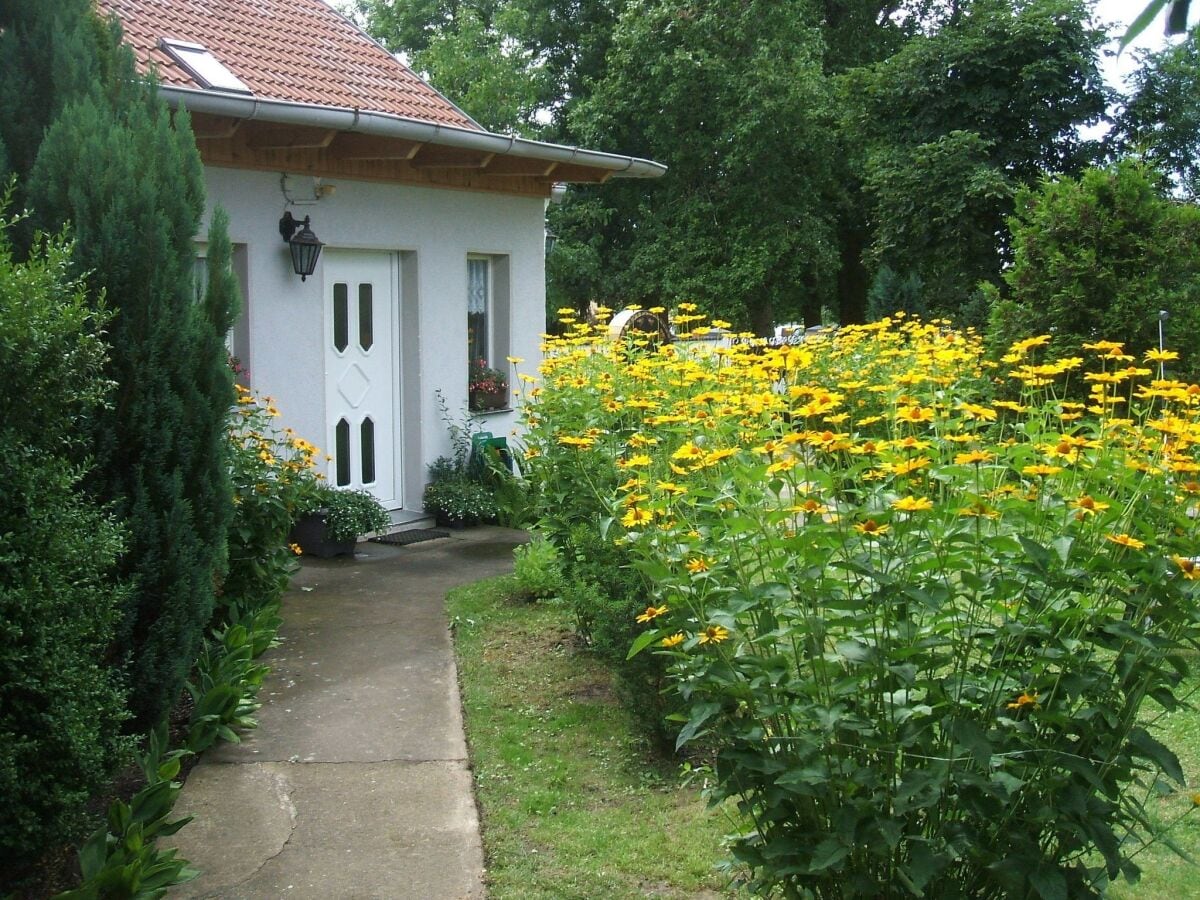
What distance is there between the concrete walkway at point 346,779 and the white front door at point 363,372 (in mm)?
2668

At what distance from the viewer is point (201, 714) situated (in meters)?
5.02

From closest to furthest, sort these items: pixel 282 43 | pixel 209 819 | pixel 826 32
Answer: pixel 209 819 < pixel 282 43 < pixel 826 32

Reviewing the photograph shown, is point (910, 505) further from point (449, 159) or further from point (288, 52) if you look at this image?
point (288, 52)

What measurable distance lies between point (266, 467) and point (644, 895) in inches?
137

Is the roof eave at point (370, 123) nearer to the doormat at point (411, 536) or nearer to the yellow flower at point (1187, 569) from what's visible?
→ the doormat at point (411, 536)

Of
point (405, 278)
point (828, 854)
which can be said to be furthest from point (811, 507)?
point (405, 278)

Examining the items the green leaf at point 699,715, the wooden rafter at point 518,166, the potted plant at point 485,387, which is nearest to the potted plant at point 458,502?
the potted plant at point 485,387

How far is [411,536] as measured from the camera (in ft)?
32.3

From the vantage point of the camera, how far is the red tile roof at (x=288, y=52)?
29.9ft

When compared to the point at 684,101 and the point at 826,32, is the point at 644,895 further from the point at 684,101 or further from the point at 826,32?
the point at 826,32

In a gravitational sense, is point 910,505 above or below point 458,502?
above

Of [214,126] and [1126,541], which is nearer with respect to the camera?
[1126,541]

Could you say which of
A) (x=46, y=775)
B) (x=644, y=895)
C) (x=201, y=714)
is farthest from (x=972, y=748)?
(x=201, y=714)

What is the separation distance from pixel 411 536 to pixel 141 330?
224 inches
